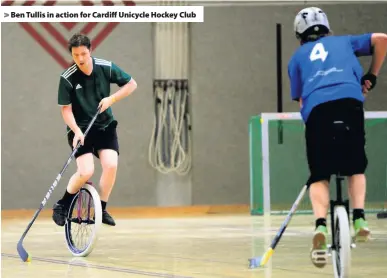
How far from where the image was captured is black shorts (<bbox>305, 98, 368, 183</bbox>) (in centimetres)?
394

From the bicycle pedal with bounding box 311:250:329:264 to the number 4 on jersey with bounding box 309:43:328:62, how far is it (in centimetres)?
86

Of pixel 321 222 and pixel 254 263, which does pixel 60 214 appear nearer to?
pixel 254 263

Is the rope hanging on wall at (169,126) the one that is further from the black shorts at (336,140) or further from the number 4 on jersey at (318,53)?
the black shorts at (336,140)

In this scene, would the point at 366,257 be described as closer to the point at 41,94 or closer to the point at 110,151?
the point at 110,151

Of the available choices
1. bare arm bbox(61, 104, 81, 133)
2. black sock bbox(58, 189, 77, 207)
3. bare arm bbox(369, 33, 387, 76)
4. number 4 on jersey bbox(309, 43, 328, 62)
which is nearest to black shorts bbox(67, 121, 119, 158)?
bare arm bbox(61, 104, 81, 133)

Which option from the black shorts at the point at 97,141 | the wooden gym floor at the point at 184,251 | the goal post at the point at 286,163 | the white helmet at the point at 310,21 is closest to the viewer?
the white helmet at the point at 310,21

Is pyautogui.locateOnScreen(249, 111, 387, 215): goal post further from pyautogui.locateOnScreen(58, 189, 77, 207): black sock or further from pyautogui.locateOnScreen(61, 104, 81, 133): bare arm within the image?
pyautogui.locateOnScreen(61, 104, 81, 133): bare arm

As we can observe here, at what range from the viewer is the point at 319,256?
3.86 metres

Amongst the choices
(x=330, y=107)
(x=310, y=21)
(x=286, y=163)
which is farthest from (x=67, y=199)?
(x=286, y=163)

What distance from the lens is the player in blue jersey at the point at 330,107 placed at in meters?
3.96

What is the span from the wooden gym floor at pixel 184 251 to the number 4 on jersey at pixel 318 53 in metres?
1.08
